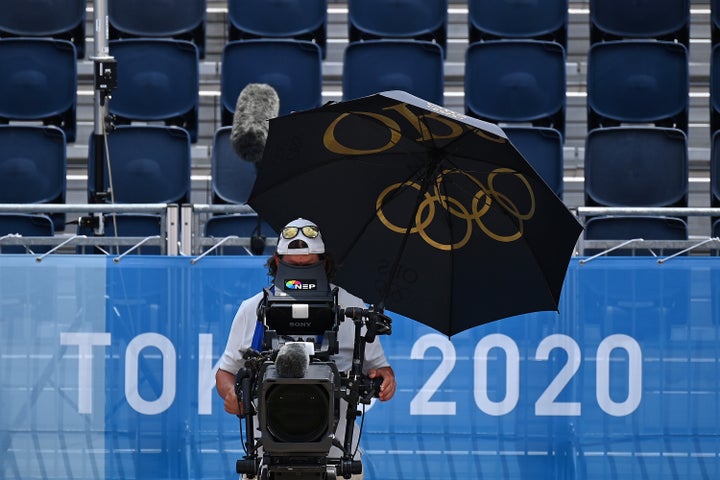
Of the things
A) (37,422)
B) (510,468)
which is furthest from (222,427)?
(510,468)

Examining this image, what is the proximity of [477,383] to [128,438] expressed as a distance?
1483 mm

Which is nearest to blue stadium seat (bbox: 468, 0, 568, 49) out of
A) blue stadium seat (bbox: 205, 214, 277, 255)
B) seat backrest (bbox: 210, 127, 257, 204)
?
seat backrest (bbox: 210, 127, 257, 204)

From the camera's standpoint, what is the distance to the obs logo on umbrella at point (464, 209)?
4238 millimetres

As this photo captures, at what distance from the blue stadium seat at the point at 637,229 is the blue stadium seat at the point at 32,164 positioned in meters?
2.97

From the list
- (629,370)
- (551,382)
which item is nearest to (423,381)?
(551,382)

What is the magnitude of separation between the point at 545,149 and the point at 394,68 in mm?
1234

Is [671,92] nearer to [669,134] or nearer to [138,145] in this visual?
[669,134]

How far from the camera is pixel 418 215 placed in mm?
4320

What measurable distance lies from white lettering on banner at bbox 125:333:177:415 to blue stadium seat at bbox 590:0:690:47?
13.8 ft

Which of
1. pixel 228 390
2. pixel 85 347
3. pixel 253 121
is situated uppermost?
pixel 253 121

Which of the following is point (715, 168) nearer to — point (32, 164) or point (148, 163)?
point (148, 163)

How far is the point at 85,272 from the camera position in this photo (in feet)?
18.8

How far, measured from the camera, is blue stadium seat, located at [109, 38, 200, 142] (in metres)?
8.30

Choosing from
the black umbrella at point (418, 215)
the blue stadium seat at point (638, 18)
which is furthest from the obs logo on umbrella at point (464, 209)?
the blue stadium seat at point (638, 18)
